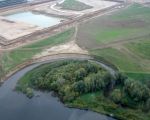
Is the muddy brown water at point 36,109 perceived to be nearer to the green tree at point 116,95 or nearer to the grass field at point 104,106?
the grass field at point 104,106

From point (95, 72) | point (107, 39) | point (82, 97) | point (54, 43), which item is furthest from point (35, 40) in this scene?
point (82, 97)

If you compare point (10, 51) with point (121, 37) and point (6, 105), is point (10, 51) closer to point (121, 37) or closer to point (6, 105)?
point (6, 105)

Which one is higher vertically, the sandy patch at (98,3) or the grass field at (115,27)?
the sandy patch at (98,3)

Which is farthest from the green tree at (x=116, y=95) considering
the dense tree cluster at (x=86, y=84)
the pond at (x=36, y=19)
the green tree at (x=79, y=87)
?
the pond at (x=36, y=19)

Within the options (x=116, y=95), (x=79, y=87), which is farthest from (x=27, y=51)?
(x=116, y=95)

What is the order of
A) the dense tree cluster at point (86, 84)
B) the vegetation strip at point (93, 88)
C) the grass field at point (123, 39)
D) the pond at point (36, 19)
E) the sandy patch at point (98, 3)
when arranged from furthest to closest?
the sandy patch at point (98, 3) → the pond at point (36, 19) → the grass field at point (123, 39) → the dense tree cluster at point (86, 84) → the vegetation strip at point (93, 88)

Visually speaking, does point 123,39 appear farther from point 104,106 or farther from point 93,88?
point 104,106
